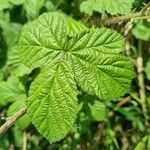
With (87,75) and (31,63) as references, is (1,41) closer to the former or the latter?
(31,63)

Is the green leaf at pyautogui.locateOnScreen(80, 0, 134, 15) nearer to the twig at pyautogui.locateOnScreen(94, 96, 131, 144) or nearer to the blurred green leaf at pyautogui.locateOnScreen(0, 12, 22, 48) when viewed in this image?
the blurred green leaf at pyautogui.locateOnScreen(0, 12, 22, 48)

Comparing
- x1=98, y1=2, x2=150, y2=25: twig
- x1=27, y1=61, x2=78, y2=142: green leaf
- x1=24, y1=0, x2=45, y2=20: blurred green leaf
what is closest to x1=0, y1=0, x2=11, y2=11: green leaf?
x1=24, y1=0, x2=45, y2=20: blurred green leaf

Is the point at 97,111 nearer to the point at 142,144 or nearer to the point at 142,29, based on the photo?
the point at 142,144

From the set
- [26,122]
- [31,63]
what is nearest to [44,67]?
[31,63]

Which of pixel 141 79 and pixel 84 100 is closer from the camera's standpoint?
pixel 84 100

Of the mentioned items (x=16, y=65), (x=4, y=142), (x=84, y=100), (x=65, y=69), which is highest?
(x=65, y=69)

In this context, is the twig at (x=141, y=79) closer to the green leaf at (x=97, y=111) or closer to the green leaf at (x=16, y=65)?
the green leaf at (x=97, y=111)

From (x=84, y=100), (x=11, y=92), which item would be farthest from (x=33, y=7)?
(x=84, y=100)
